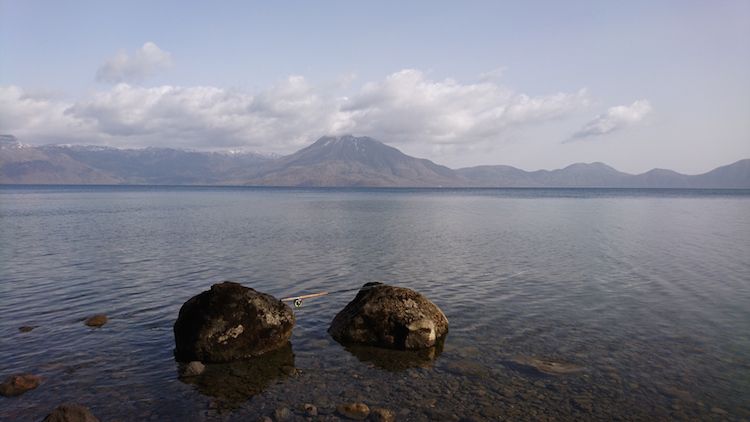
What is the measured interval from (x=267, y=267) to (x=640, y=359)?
25.1 meters

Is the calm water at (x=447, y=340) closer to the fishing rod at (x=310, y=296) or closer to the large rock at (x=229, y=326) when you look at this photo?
the fishing rod at (x=310, y=296)

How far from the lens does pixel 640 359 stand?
55.7 ft

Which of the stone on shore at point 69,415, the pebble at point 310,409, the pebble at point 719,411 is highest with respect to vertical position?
the stone on shore at point 69,415

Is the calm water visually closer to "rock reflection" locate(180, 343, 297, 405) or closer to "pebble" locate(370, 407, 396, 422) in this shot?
A: "rock reflection" locate(180, 343, 297, 405)

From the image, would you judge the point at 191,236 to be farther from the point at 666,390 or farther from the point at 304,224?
the point at 666,390

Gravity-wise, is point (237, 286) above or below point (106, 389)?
above

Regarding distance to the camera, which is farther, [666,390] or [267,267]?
[267,267]

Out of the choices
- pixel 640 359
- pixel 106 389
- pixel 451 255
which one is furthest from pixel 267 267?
pixel 640 359

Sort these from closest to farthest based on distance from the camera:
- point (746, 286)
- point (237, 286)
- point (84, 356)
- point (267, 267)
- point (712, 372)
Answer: point (712, 372)
point (84, 356)
point (237, 286)
point (746, 286)
point (267, 267)

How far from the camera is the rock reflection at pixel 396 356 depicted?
16562 millimetres

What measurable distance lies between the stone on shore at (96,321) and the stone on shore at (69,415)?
9.91m

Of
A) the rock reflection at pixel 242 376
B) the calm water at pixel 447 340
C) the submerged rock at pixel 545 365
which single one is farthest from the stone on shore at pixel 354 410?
the submerged rock at pixel 545 365

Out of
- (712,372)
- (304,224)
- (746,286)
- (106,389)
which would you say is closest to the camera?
(106,389)

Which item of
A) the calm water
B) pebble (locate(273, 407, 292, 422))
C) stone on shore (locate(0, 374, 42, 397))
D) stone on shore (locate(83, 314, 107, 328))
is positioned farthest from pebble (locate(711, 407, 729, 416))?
stone on shore (locate(83, 314, 107, 328))
